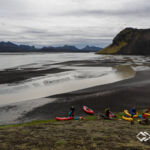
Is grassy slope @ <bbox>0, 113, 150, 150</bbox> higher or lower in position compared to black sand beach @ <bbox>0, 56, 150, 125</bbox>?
higher

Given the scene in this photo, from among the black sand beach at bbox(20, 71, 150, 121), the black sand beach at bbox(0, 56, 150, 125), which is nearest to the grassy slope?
the black sand beach at bbox(0, 56, 150, 125)

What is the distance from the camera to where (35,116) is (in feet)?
72.6

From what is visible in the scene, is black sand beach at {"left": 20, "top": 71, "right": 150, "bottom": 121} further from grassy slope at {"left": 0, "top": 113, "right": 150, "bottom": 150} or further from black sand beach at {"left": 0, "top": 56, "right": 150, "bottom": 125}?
grassy slope at {"left": 0, "top": 113, "right": 150, "bottom": 150}

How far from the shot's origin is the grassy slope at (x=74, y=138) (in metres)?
11.7

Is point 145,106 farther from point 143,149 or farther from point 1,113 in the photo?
point 1,113

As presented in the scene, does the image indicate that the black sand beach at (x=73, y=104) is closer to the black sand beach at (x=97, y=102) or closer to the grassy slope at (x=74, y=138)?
the black sand beach at (x=97, y=102)

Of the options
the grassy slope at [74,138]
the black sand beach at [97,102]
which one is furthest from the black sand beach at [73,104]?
the grassy slope at [74,138]

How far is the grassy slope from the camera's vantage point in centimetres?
1169

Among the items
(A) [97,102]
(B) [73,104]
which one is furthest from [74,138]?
(A) [97,102]

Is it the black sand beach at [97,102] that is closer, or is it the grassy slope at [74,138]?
the grassy slope at [74,138]

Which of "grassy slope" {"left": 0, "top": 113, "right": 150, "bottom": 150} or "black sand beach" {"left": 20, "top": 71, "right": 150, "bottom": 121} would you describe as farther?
"black sand beach" {"left": 20, "top": 71, "right": 150, "bottom": 121}

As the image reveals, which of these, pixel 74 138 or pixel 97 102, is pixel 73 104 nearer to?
pixel 97 102

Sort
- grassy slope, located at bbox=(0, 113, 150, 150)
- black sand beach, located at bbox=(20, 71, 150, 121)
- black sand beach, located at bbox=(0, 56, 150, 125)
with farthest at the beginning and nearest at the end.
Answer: black sand beach, located at bbox=(20, 71, 150, 121)
black sand beach, located at bbox=(0, 56, 150, 125)
grassy slope, located at bbox=(0, 113, 150, 150)

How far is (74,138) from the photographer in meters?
13.1
